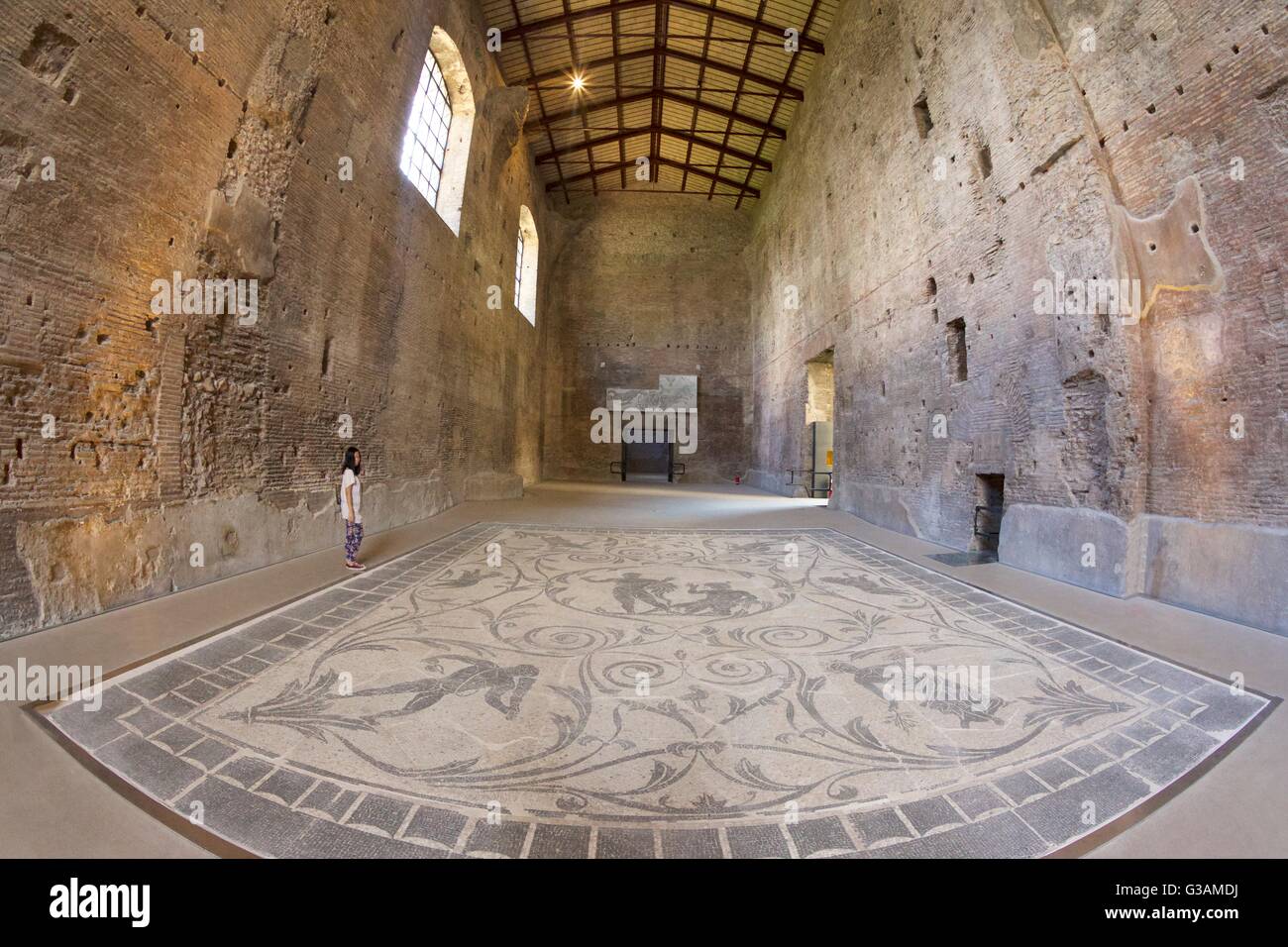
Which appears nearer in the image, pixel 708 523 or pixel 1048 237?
pixel 1048 237

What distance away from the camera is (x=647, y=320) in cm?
2286

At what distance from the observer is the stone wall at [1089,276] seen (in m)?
4.30

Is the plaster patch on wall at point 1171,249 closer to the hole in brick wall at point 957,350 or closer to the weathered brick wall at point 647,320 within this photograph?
the hole in brick wall at point 957,350

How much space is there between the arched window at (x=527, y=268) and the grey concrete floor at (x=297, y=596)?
42.7 feet

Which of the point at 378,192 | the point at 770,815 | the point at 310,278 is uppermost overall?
the point at 378,192

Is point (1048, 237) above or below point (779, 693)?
above

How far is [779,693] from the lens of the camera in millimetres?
3012

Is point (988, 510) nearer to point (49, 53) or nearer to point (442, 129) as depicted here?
point (49, 53)

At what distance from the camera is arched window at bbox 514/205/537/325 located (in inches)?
730

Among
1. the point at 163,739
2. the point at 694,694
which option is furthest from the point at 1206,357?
the point at 163,739

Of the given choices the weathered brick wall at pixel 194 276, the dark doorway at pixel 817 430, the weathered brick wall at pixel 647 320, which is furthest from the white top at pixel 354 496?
the weathered brick wall at pixel 647 320

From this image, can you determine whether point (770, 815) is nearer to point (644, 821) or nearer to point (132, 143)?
point (644, 821)

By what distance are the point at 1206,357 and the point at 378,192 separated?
31.7ft
